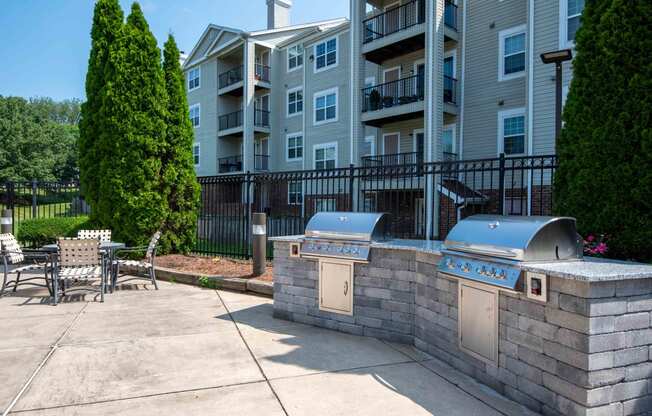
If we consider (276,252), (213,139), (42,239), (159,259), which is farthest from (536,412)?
(213,139)

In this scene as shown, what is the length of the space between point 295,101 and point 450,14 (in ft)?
33.4

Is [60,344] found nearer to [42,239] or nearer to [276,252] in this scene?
[276,252]

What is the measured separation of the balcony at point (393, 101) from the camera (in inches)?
639

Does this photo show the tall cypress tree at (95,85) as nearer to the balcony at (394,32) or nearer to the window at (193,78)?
the balcony at (394,32)

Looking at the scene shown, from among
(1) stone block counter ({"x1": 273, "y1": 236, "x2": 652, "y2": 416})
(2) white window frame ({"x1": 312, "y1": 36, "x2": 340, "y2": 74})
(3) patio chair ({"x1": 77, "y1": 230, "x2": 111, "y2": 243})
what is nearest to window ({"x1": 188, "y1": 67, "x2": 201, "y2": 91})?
Result: (2) white window frame ({"x1": 312, "y1": 36, "x2": 340, "y2": 74})

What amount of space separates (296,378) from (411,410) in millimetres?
1051

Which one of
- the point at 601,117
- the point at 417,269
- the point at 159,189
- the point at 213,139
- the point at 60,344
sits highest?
the point at 213,139

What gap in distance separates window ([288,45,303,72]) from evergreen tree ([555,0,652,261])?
812 inches

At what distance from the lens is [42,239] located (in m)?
11.5

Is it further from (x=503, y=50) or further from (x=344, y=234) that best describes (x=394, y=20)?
(x=344, y=234)

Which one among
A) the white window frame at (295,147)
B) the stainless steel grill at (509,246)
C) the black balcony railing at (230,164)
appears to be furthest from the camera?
the black balcony railing at (230,164)

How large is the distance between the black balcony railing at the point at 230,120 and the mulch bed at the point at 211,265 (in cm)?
1709

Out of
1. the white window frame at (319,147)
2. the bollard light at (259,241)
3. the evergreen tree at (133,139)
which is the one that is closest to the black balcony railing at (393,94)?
the white window frame at (319,147)

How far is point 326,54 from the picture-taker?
21.5m
